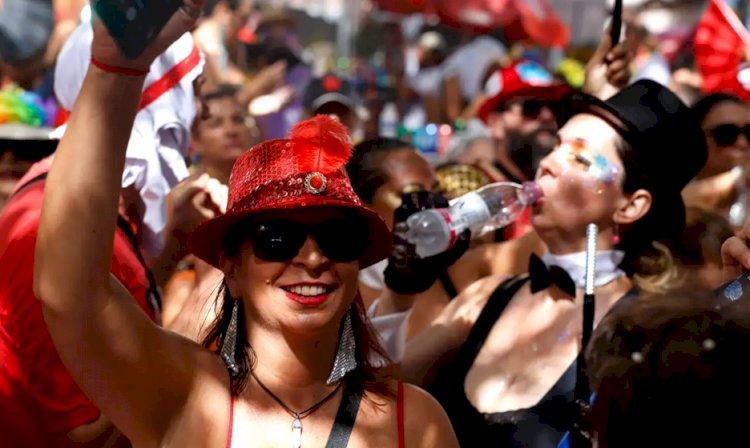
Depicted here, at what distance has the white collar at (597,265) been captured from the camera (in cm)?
358

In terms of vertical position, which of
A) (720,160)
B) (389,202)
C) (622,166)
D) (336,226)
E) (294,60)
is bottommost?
(294,60)

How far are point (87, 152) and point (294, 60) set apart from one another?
932 centimetres

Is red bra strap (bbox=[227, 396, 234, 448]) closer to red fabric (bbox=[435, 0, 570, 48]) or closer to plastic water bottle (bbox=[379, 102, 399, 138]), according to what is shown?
plastic water bottle (bbox=[379, 102, 399, 138])

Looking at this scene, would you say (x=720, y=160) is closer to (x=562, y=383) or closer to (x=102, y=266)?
(x=562, y=383)

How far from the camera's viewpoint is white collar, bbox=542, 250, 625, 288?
11.7ft

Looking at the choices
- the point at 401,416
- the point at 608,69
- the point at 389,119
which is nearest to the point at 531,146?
the point at 608,69

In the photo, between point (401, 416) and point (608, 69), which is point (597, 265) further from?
point (401, 416)

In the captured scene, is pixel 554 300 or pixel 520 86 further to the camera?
pixel 520 86

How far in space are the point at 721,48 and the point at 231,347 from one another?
4.62 m

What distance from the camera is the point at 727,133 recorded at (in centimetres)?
573

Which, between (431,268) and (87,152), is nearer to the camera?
(87,152)

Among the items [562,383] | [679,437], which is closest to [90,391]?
[679,437]

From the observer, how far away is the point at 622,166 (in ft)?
11.9

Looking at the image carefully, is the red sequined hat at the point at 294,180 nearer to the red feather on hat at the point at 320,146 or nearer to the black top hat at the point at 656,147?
the red feather on hat at the point at 320,146
